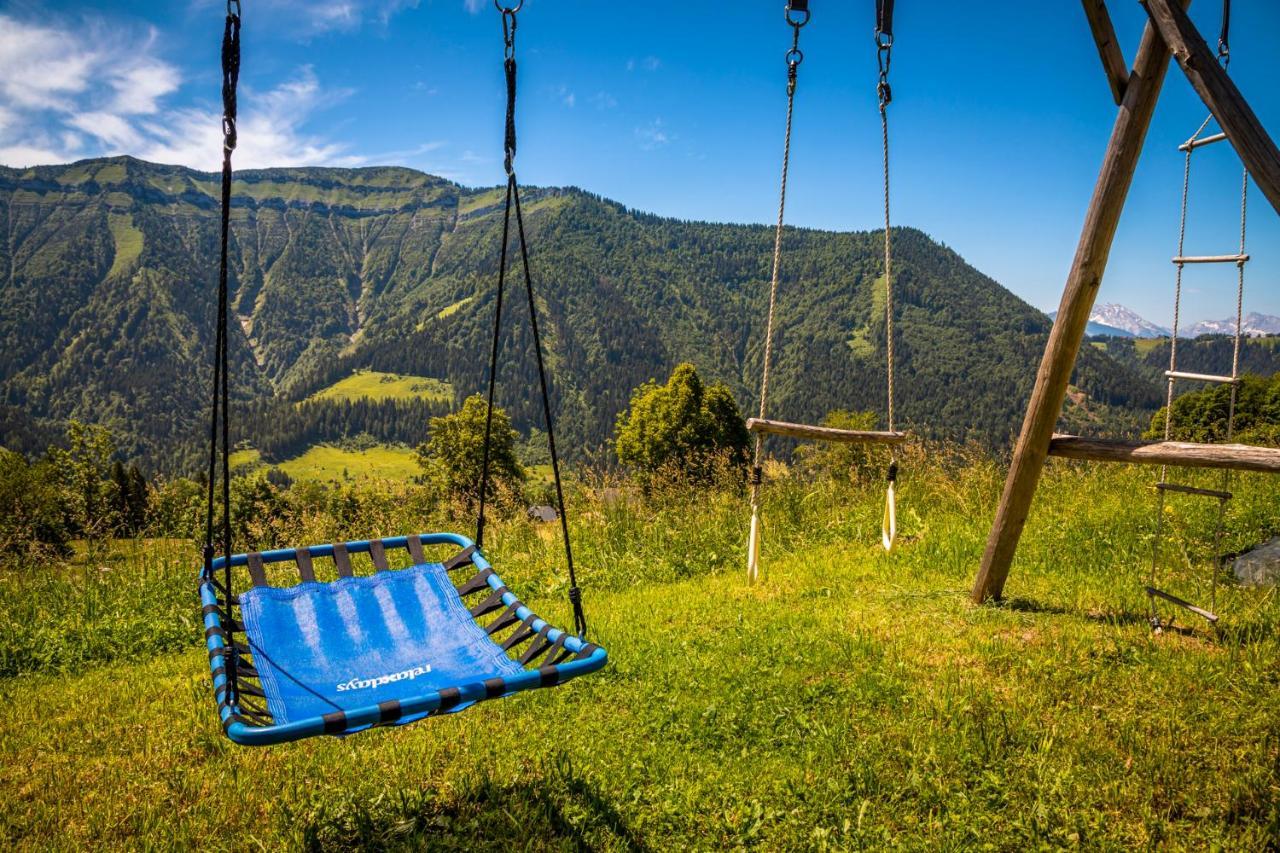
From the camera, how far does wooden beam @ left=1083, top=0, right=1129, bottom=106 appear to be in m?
3.99

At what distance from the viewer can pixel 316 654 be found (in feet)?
11.0

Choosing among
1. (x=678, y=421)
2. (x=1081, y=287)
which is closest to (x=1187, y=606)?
(x=1081, y=287)

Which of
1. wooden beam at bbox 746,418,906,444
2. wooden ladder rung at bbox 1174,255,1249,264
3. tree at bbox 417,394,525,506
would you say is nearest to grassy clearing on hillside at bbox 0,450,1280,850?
wooden beam at bbox 746,418,906,444

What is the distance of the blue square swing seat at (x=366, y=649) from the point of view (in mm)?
2578

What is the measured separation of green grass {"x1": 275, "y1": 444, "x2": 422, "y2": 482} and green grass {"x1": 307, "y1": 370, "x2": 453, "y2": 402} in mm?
21007

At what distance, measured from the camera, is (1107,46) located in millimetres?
4016

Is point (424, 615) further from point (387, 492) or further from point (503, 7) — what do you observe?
point (387, 492)

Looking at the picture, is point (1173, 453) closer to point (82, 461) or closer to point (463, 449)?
point (463, 449)

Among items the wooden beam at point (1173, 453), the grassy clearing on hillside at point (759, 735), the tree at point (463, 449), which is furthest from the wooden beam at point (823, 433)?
the tree at point (463, 449)

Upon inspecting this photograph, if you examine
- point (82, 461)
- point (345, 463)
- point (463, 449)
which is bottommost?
point (345, 463)

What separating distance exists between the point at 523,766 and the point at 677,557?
344 centimetres

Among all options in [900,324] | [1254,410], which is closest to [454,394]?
[900,324]

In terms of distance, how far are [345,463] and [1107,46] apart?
13656 cm

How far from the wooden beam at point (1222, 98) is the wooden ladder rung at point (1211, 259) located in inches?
71.8
